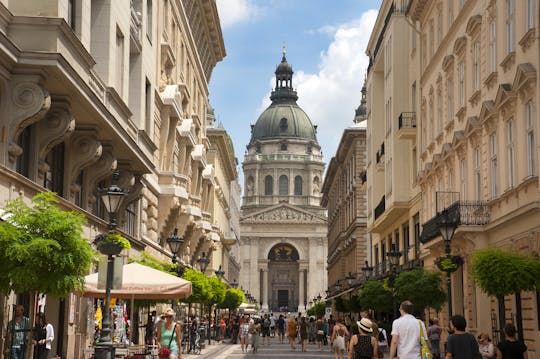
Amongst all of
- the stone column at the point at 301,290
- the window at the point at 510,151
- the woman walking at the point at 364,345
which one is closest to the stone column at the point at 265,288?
the stone column at the point at 301,290

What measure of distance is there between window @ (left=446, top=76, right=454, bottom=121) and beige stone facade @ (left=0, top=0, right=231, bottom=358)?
9.93 meters

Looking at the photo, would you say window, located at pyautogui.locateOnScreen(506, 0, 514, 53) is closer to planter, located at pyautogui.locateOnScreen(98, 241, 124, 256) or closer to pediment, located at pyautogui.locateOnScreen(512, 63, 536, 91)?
pediment, located at pyautogui.locateOnScreen(512, 63, 536, 91)

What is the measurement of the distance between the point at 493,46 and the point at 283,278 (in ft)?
466

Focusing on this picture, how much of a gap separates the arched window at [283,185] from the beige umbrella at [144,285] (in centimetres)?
15414

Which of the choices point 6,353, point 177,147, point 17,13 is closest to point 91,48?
point 17,13

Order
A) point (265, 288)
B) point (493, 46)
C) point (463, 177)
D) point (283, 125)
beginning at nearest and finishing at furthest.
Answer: point (493, 46)
point (463, 177)
point (265, 288)
point (283, 125)

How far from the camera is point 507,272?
64.5ft

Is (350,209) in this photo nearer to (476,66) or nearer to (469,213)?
(476,66)

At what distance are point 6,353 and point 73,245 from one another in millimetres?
3099

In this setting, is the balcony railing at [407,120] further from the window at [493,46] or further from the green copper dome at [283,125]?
the green copper dome at [283,125]

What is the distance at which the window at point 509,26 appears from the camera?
2391 centimetres

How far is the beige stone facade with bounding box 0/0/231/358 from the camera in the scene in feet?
61.5

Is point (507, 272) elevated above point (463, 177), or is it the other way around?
point (463, 177)

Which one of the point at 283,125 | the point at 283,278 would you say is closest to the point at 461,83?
the point at 283,278
